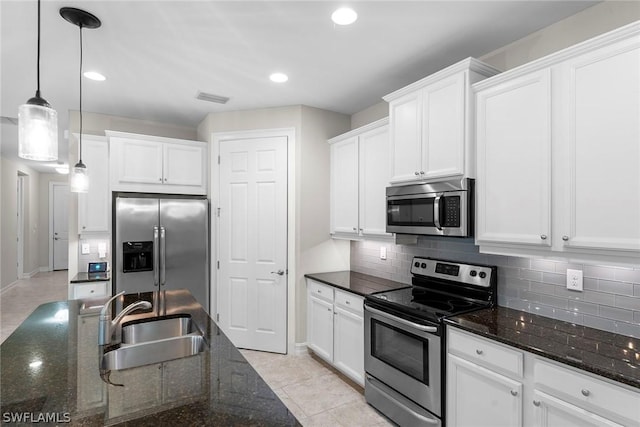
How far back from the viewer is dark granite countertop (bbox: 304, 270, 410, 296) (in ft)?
9.45

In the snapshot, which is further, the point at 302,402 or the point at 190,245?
the point at 190,245

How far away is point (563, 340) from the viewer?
169 cm

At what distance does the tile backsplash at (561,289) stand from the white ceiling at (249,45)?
1475mm

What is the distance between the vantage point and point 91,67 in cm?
269

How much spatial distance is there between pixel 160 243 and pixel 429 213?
2.69 m

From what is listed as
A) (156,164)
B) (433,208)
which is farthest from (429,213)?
(156,164)

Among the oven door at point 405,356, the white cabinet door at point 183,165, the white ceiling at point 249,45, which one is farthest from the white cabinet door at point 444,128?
the white cabinet door at point 183,165

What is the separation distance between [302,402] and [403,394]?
34.8 inches

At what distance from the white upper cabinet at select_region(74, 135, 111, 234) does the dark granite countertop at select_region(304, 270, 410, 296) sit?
2.33 m

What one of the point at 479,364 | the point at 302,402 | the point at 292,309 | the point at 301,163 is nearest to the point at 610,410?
the point at 479,364

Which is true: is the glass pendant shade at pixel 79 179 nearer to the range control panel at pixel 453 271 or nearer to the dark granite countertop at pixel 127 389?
the dark granite countertop at pixel 127 389

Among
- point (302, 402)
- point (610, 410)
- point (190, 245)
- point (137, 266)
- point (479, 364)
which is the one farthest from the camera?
point (190, 245)

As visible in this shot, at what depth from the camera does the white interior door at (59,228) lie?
28.3ft

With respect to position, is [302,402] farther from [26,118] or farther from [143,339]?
[26,118]
